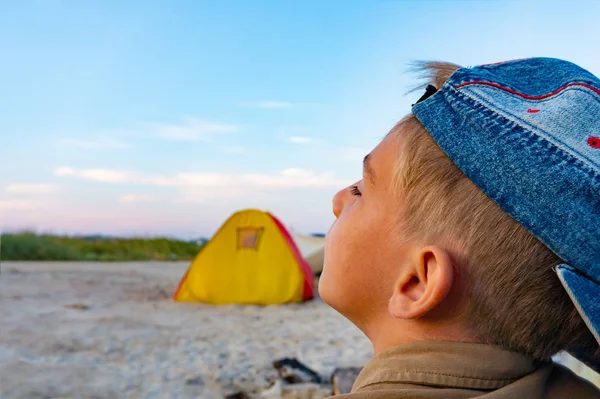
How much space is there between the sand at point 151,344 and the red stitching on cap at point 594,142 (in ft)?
7.26

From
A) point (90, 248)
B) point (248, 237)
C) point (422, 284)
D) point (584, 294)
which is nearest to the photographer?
point (584, 294)

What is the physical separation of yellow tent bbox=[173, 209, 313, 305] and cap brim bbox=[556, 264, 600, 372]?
5.23 meters

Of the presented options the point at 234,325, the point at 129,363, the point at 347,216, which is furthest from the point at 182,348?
the point at 347,216

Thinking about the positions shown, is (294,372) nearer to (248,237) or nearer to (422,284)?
(422,284)

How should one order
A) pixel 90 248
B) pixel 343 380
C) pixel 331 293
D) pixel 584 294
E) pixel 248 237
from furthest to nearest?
pixel 90 248 < pixel 248 237 < pixel 343 380 < pixel 331 293 < pixel 584 294

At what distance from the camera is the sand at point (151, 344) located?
294 centimetres

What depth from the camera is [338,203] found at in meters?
1.13

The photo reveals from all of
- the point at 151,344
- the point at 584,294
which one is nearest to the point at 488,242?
the point at 584,294

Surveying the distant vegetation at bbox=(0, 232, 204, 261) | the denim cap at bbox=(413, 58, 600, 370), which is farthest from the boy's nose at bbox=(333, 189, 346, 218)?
the distant vegetation at bbox=(0, 232, 204, 261)

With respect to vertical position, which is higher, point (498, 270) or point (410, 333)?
point (498, 270)

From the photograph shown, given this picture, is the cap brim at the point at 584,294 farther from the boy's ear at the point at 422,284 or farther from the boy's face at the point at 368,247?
the boy's face at the point at 368,247

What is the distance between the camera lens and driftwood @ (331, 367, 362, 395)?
2701 mm

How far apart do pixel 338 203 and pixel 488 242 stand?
13.4 inches

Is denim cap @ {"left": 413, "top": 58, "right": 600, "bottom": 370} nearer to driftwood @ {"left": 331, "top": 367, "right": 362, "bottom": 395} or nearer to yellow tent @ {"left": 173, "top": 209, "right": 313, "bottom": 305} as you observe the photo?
driftwood @ {"left": 331, "top": 367, "right": 362, "bottom": 395}
